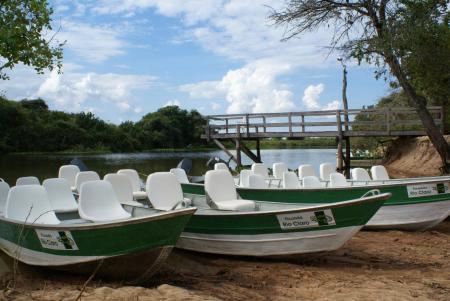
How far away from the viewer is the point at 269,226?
7.88m

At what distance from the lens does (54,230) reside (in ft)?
21.6

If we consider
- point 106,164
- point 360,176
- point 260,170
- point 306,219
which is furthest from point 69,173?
point 106,164

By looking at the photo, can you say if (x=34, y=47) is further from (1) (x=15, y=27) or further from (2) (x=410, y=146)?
(2) (x=410, y=146)

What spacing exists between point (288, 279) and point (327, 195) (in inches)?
131

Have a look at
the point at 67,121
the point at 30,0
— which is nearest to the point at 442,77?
the point at 30,0

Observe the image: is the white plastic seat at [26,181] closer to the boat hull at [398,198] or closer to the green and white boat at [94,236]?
the green and white boat at [94,236]

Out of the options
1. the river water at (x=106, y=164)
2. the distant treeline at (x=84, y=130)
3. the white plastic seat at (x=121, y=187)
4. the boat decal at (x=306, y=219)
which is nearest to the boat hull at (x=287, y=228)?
the boat decal at (x=306, y=219)

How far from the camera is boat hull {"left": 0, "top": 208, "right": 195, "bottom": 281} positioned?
6281mm

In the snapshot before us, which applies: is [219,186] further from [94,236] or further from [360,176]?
[360,176]

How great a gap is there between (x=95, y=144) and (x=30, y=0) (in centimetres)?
5878

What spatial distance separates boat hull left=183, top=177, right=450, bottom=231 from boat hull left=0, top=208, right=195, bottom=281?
4.27 metres

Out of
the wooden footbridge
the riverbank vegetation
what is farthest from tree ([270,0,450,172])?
the riverbank vegetation

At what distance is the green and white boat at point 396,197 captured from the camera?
33.3ft

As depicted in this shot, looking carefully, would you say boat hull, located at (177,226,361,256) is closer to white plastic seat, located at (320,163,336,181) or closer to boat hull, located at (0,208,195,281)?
boat hull, located at (0,208,195,281)
